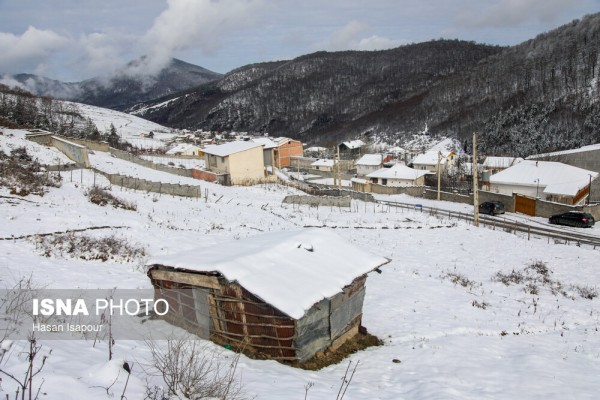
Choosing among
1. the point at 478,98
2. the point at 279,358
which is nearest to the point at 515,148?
the point at 478,98

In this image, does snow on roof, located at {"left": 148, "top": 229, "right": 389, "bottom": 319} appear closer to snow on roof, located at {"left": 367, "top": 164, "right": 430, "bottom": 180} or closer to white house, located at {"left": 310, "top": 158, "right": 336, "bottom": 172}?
snow on roof, located at {"left": 367, "top": 164, "right": 430, "bottom": 180}

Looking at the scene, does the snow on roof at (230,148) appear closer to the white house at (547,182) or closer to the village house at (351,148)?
the white house at (547,182)

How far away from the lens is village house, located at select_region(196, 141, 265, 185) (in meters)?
49.9

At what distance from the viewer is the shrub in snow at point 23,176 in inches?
787

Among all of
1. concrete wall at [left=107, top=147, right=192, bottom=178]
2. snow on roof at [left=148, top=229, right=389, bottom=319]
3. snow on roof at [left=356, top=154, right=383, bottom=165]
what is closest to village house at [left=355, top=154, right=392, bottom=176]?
snow on roof at [left=356, top=154, right=383, bottom=165]

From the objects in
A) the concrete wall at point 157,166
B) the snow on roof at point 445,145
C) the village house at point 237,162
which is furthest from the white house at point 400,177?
the snow on roof at point 445,145

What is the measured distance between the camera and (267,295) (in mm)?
7852

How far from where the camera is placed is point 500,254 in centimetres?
2275

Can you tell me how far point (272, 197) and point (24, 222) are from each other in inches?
954

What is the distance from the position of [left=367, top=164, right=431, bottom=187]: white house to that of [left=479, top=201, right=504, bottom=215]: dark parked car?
2318 centimetres

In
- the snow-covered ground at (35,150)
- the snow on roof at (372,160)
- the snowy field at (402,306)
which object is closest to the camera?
the snowy field at (402,306)

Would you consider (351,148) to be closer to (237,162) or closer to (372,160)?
(372,160)

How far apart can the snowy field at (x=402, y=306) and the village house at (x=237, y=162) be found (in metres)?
22.4

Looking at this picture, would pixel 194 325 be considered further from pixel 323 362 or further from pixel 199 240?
pixel 199 240
